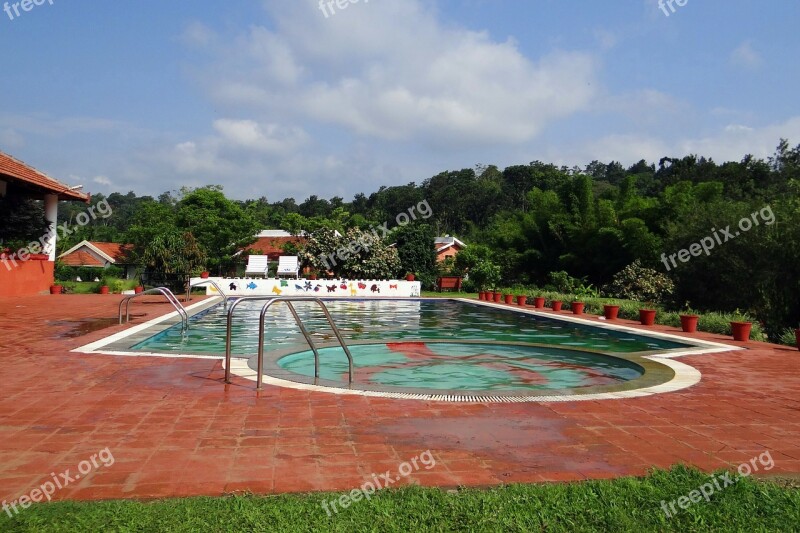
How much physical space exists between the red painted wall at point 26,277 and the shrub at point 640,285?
22507 millimetres

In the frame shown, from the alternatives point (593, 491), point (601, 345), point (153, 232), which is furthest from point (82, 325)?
point (153, 232)

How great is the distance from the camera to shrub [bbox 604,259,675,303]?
2111 centimetres

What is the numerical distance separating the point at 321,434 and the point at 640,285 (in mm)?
20114

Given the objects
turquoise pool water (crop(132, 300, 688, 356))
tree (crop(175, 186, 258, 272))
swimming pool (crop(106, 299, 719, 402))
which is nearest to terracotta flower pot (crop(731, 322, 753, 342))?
swimming pool (crop(106, 299, 719, 402))

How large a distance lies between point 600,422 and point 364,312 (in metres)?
15.4

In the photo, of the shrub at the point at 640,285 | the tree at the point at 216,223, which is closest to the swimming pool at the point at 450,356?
the shrub at the point at 640,285

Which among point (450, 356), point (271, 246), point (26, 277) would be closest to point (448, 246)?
point (271, 246)

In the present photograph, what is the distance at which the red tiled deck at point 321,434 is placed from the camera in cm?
365

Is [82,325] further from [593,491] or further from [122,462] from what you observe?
[593,491]

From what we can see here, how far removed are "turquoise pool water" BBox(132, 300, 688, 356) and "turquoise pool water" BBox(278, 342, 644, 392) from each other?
0.88 m

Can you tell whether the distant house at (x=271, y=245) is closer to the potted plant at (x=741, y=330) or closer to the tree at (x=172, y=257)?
the tree at (x=172, y=257)

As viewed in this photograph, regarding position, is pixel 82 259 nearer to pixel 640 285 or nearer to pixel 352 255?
pixel 352 255

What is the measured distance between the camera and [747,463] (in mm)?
4035

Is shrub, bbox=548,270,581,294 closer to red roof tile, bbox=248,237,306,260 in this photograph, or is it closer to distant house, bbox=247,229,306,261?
distant house, bbox=247,229,306,261
